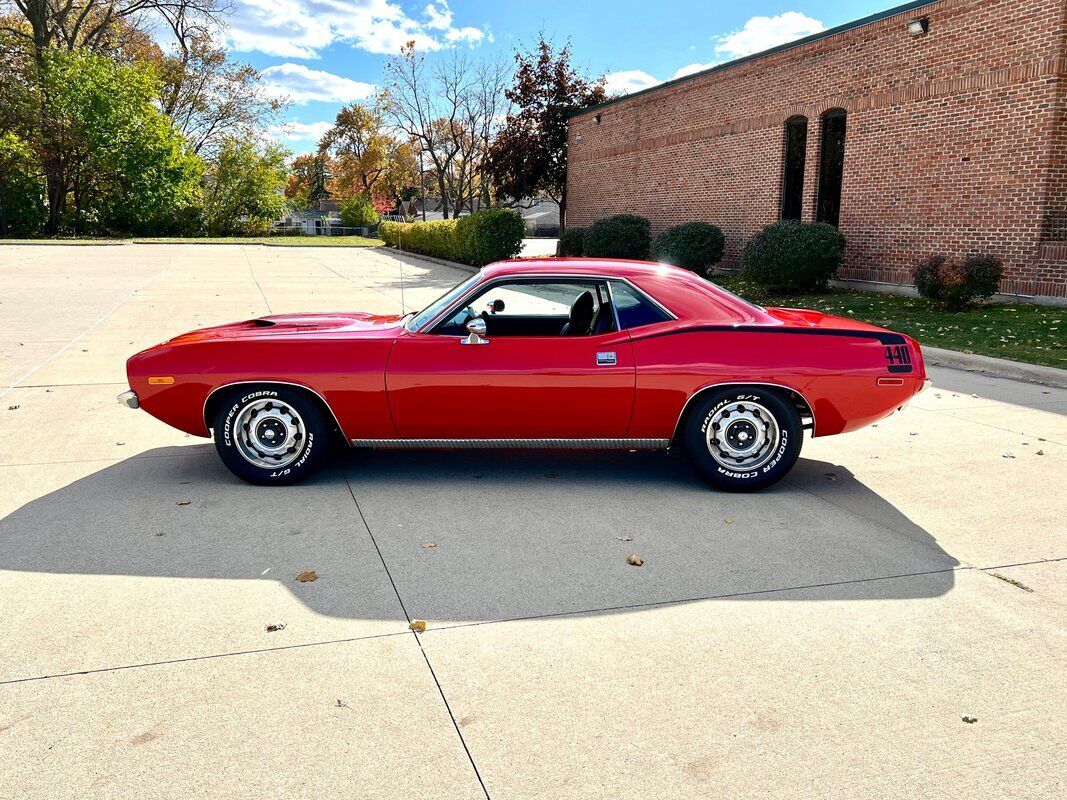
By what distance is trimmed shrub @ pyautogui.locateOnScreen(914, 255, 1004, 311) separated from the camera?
44.5 feet

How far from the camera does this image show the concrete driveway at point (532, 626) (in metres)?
2.75

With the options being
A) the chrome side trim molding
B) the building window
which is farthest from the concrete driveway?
the building window

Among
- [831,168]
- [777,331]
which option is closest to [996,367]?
[777,331]

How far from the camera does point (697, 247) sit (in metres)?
20.2

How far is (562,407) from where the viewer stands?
5336 millimetres

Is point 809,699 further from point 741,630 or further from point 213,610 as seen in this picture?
point 213,610

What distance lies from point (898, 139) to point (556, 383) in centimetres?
1373

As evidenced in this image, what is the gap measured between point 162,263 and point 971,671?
28143mm

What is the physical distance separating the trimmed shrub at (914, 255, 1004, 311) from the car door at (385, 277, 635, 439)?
10.4m

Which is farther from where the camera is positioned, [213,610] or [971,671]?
[213,610]

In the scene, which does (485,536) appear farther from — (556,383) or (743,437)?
(743,437)

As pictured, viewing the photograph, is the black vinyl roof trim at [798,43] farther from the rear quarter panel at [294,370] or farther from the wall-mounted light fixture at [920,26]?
the rear quarter panel at [294,370]

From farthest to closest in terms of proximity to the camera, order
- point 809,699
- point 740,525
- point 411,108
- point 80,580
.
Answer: point 411,108 < point 740,525 < point 80,580 < point 809,699

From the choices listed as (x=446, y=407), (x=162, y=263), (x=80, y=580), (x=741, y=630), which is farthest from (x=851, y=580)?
(x=162, y=263)
